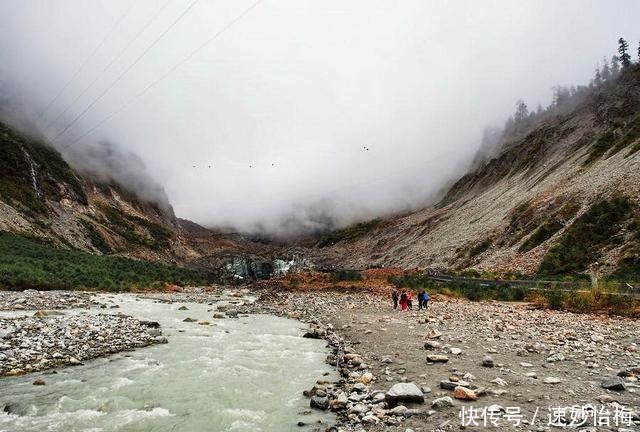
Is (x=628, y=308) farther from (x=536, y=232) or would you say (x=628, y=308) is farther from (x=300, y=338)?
(x=536, y=232)

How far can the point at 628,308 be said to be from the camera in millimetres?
20188

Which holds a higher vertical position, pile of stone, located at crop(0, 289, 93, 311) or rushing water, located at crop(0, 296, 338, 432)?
pile of stone, located at crop(0, 289, 93, 311)

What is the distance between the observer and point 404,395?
9344 mm

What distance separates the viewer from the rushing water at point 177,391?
31.9 ft

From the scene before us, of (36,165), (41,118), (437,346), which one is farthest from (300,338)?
(41,118)

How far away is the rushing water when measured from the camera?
383 inches

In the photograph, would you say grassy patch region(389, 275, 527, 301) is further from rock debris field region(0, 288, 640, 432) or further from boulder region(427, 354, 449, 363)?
boulder region(427, 354, 449, 363)

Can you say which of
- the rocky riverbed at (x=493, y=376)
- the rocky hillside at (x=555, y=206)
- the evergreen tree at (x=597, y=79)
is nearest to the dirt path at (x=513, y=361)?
the rocky riverbed at (x=493, y=376)

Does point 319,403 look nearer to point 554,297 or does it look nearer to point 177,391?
point 177,391

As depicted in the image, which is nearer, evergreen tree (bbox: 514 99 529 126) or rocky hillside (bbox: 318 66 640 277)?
rocky hillside (bbox: 318 66 640 277)

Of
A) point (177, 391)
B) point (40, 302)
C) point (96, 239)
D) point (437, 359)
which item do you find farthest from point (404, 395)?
point (96, 239)

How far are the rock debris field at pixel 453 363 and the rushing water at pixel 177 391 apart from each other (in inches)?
38.9

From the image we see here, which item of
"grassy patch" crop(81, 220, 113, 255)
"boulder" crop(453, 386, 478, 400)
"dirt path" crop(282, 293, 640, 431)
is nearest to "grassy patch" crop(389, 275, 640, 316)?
"dirt path" crop(282, 293, 640, 431)

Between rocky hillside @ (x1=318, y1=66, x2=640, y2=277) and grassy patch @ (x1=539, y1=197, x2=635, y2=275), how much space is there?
0.43 feet
